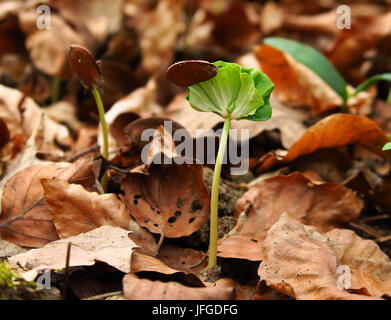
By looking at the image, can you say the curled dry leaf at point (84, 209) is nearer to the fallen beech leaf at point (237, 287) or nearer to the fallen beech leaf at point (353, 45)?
the fallen beech leaf at point (237, 287)

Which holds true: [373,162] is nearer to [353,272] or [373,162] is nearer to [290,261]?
[353,272]

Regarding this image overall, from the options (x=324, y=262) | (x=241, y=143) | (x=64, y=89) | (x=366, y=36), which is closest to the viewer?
(x=324, y=262)

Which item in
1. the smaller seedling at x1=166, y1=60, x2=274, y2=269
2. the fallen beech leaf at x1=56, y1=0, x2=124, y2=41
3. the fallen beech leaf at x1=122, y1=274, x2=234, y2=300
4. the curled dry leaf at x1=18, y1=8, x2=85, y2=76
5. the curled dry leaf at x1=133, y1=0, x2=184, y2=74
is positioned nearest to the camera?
the fallen beech leaf at x1=122, y1=274, x2=234, y2=300

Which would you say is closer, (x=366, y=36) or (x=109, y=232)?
(x=109, y=232)

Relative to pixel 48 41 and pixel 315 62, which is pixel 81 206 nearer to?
pixel 315 62

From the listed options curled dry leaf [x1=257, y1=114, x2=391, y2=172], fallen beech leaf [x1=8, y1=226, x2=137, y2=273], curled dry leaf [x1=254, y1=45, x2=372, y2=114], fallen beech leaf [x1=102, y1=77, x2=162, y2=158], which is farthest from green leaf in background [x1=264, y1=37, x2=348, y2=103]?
fallen beech leaf [x1=8, y1=226, x2=137, y2=273]

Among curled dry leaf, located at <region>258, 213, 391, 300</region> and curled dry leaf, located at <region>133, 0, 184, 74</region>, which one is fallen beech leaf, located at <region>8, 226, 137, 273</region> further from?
curled dry leaf, located at <region>133, 0, 184, 74</region>

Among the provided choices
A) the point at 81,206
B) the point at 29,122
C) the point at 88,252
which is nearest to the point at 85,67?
the point at 81,206

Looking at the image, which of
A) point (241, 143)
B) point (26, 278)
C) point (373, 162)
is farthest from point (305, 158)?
point (26, 278)
